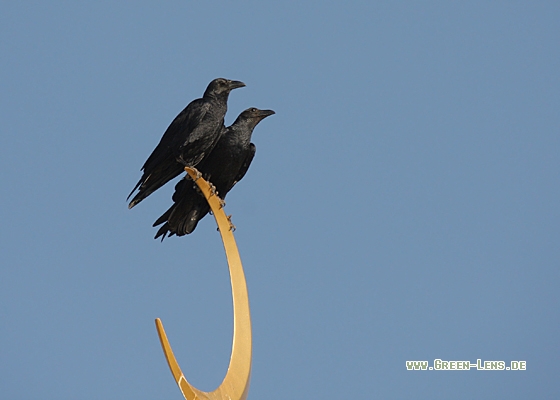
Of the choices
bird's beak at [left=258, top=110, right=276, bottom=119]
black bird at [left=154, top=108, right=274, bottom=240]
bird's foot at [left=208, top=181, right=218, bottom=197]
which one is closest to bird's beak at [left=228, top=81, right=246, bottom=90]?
black bird at [left=154, top=108, right=274, bottom=240]

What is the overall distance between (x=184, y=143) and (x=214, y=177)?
90 cm

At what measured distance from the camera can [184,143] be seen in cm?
1477

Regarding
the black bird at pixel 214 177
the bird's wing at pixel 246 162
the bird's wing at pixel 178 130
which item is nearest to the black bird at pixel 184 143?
the bird's wing at pixel 178 130

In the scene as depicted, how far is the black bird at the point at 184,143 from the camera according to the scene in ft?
48.7

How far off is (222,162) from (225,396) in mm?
4094

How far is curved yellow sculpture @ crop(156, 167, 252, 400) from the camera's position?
1183 cm

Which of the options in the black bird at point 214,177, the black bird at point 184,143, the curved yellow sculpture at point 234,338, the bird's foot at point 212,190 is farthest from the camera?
the black bird at point 214,177

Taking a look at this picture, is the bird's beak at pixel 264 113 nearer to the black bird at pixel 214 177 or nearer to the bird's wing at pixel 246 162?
the black bird at pixel 214 177

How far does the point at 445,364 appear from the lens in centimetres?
1900

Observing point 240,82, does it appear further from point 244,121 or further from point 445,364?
point 445,364

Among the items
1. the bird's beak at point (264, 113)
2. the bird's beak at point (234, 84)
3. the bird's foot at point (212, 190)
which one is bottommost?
the bird's foot at point (212, 190)

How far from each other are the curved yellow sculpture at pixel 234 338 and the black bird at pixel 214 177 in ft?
2.64

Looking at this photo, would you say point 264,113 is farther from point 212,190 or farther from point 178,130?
point 212,190

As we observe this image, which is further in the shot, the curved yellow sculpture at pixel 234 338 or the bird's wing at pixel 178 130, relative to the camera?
the bird's wing at pixel 178 130
